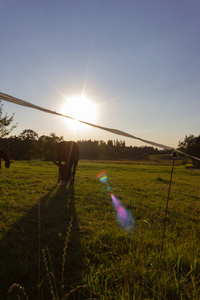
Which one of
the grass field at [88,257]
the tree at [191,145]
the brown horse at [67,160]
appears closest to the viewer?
the grass field at [88,257]

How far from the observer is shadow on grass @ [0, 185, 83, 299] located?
93.4 inches

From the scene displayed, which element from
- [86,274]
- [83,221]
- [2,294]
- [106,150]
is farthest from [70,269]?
[106,150]

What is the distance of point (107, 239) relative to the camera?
368cm

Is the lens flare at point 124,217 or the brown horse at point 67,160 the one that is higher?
the brown horse at point 67,160

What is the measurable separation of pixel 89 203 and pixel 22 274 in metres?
4.60

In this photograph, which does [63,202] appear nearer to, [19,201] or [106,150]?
[19,201]

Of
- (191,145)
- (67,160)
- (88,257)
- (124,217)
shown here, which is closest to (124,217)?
(124,217)

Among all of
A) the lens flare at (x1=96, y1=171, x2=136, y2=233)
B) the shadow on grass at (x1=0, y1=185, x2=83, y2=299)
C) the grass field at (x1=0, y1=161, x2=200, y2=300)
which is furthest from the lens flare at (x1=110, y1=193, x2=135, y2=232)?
the shadow on grass at (x1=0, y1=185, x2=83, y2=299)

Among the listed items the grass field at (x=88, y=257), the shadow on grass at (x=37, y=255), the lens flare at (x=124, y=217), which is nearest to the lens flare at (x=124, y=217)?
the lens flare at (x=124, y=217)

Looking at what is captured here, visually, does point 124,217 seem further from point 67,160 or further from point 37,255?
point 67,160

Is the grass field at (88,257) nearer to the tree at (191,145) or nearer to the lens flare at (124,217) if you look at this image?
the lens flare at (124,217)

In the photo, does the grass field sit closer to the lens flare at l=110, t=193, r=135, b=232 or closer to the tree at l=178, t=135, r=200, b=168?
the lens flare at l=110, t=193, r=135, b=232

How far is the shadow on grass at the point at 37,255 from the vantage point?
2.37m

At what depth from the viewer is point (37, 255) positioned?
3.05 meters
